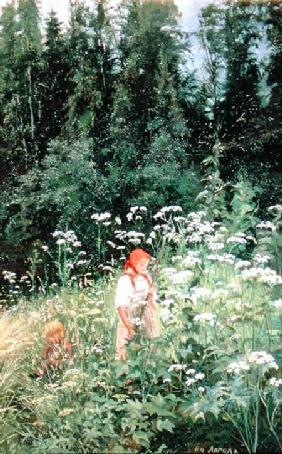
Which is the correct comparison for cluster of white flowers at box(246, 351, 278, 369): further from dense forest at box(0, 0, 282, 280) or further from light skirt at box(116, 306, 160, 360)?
dense forest at box(0, 0, 282, 280)

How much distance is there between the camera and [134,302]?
15.9 ft

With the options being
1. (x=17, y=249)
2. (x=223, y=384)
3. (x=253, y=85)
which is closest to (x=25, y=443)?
(x=223, y=384)

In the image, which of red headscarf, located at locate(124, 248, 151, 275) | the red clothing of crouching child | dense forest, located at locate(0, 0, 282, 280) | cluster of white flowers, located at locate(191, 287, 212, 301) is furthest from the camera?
dense forest, located at locate(0, 0, 282, 280)

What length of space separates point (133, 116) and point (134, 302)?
9177 millimetres

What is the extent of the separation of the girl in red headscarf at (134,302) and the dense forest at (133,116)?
5.94 m

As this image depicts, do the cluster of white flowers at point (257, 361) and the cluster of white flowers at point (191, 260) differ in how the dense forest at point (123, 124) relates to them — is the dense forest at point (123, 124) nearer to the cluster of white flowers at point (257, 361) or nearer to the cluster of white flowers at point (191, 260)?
the cluster of white flowers at point (191, 260)

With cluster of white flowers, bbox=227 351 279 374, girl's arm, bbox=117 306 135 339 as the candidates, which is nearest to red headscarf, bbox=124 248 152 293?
girl's arm, bbox=117 306 135 339

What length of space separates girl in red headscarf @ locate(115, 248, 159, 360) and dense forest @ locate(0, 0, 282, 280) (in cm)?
594

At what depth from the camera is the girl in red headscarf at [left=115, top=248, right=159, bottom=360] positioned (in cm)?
509

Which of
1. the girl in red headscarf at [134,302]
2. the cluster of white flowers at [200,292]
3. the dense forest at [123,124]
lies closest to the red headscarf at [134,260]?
the girl in red headscarf at [134,302]

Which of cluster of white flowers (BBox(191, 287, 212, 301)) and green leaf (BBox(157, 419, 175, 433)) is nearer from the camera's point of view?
green leaf (BBox(157, 419, 175, 433))

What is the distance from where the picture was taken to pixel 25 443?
480 centimetres

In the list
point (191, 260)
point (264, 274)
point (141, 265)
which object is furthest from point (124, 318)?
point (264, 274)

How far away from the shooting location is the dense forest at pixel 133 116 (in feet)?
40.7
